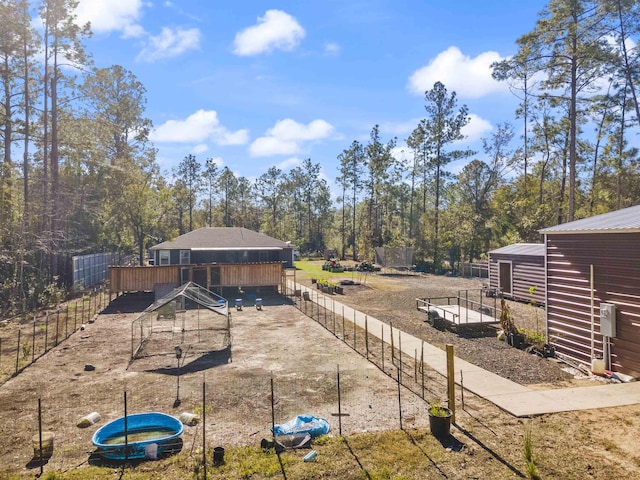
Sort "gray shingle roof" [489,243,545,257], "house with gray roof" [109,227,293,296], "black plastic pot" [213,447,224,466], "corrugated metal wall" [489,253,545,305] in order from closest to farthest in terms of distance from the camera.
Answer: "black plastic pot" [213,447,224,466], "corrugated metal wall" [489,253,545,305], "gray shingle roof" [489,243,545,257], "house with gray roof" [109,227,293,296]

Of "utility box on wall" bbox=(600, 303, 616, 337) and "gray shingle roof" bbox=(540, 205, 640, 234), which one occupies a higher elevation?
"gray shingle roof" bbox=(540, 205, 640, 234)

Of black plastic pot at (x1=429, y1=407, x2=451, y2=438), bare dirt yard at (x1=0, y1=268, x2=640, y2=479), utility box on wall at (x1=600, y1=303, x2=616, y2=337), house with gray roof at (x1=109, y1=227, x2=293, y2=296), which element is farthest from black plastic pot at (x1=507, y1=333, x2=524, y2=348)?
house with gray roof at (x1=109, y1=227, x2=293, y2=296)

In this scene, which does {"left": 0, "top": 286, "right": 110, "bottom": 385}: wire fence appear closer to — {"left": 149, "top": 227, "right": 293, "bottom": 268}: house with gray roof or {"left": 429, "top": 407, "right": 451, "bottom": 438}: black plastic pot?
{"left": 149, "top": 227, "right": 293, "bottom": 268}: house with gray roof

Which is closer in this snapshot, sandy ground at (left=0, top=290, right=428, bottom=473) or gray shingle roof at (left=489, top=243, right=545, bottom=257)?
sandy ground at (left=0, top=290, right=428, bottom=473)

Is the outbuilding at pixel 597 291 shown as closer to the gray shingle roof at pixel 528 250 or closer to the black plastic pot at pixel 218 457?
the gray shingle roof at pixel 528 250

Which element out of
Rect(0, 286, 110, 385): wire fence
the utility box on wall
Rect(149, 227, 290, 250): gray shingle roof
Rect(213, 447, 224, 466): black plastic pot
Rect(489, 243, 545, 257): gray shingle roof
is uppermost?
Rect(149, 227, 290, 250): gray shingle roof

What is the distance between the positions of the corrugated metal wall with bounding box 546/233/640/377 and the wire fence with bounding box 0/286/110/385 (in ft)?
56.6

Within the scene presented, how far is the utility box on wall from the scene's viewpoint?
38.0ft

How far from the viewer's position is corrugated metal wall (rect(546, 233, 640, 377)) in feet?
36.9

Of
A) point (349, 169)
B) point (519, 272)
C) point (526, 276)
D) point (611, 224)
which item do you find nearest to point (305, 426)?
point (611, 224)

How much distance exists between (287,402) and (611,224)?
10.7m

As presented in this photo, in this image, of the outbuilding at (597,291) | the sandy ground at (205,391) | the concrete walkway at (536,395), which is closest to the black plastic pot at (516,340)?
the outbuilding at (597,291)

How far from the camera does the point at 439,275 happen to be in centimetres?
4141

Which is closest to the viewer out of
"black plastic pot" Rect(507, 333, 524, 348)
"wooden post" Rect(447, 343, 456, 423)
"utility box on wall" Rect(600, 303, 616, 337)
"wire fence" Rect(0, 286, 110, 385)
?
"wooden post" Rect(447, 343, 456, 423)
